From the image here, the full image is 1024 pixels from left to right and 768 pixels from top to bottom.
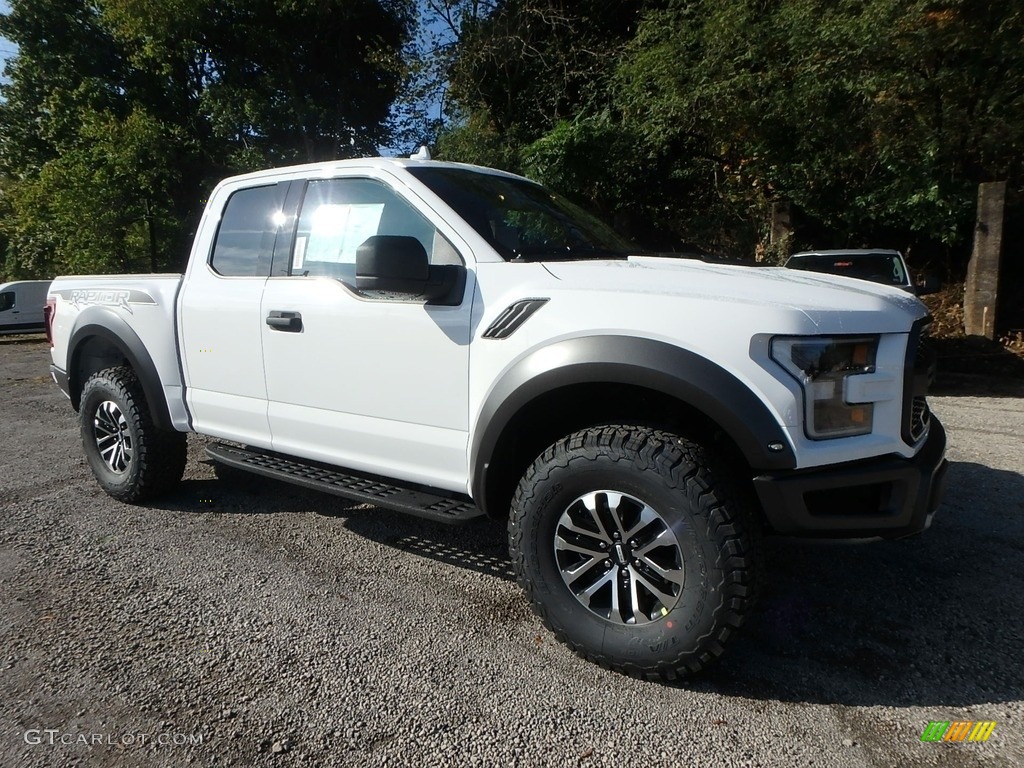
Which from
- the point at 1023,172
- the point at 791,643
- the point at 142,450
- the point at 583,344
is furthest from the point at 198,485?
the point at 1023,172

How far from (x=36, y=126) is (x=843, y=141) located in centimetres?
2353

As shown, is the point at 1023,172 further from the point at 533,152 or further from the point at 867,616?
the point at 867,616

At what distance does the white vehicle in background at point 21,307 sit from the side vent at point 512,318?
68.4 ft

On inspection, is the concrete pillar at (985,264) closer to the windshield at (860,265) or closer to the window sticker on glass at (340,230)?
the windshield at (860,265)

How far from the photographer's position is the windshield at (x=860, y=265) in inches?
317

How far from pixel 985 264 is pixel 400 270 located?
34.5 ft

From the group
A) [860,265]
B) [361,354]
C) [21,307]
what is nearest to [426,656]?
[361,354]

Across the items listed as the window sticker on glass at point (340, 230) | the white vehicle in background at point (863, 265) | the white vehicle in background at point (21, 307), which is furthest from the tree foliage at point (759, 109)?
the white vehicle in background at point (21, 307)

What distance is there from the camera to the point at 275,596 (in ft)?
10.8

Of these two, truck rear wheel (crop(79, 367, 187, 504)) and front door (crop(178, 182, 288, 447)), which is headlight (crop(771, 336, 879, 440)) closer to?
front door (crop(178, 182, 288, 447))

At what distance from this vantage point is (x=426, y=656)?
2.77 meters

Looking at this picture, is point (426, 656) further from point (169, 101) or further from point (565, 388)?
point (169, 101)

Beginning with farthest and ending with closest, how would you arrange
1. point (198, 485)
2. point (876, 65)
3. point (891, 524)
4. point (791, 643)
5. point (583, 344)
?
point (876, 65) → point (198, 485) → point (791, 643) → point (583, 344) → point (891, 524)

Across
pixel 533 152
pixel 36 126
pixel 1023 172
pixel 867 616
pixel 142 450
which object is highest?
pixel 36 126
